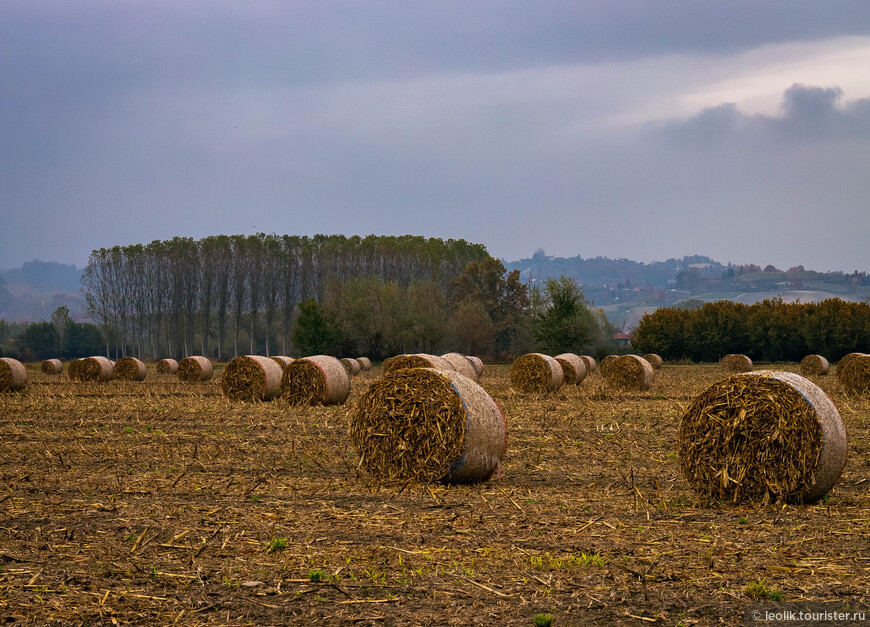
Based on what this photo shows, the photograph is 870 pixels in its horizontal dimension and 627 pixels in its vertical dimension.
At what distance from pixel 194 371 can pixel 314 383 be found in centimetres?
1417

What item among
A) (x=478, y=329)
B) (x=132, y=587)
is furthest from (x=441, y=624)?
(x=478, y=329)

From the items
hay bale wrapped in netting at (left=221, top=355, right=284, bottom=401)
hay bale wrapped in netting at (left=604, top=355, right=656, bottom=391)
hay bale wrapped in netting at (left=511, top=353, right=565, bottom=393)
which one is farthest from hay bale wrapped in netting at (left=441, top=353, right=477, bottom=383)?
hay bale wrapped in netting at (left=221, top=355, right=284, bottom=401)

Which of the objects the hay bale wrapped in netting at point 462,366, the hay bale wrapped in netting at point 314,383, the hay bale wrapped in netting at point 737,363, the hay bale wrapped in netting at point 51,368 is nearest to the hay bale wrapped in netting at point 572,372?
the hay bale wrapped in netting at point 462,366

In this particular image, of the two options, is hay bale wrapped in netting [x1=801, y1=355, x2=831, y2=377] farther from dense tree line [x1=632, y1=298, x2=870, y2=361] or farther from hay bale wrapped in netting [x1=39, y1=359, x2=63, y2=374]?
hay bale wrapped in netting [x1=39, y1=359, x2=63, y2=374]

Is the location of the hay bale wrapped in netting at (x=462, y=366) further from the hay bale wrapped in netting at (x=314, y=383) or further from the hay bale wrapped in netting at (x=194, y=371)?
the hay bale wrapped in netting at (x=194, y=371)

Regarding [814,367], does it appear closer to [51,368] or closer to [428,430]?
[428,430]

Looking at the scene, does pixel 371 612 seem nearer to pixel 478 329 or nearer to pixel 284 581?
pixel 284 581

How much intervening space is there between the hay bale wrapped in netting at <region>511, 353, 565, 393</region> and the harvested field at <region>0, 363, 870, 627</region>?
12.8 m

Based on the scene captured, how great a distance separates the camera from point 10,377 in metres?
25.7

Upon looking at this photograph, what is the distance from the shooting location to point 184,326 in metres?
94.6

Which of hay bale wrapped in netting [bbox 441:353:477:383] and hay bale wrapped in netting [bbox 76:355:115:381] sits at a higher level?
hay bale wrapped in netting [bbox 441:353:477:383]

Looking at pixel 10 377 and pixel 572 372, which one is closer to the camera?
pixel 10 377

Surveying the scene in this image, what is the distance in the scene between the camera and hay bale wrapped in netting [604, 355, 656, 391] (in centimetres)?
2748

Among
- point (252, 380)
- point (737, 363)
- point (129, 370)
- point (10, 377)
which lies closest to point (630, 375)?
point (252, 380)
